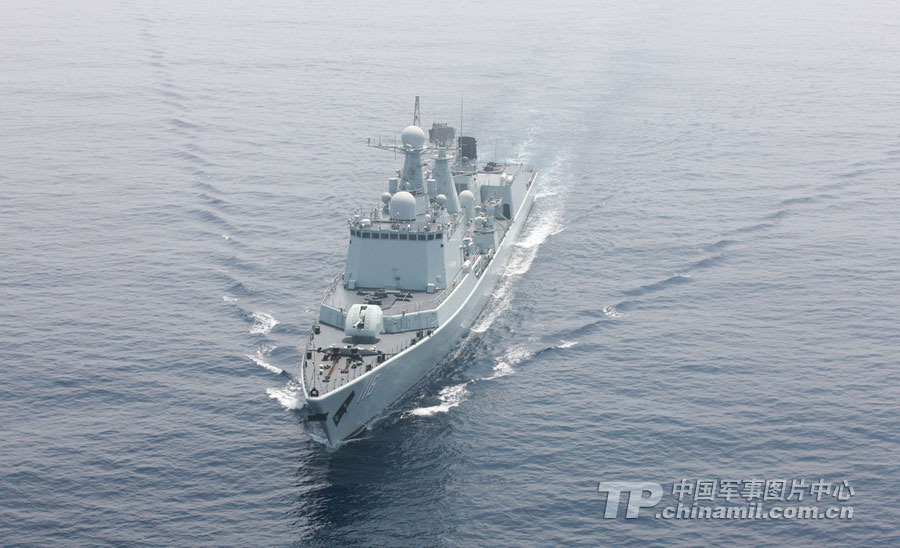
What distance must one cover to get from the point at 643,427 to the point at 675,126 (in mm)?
54317

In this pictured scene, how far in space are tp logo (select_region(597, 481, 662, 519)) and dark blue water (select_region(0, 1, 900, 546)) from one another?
54 cm

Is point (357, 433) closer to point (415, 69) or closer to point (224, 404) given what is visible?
point (224, 404)

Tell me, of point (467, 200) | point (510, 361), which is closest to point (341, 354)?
point (510, 361)

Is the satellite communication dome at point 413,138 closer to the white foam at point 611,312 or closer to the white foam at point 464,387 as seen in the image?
the white foam at point 464,387

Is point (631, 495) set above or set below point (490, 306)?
below

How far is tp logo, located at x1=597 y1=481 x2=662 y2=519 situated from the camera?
3876cm

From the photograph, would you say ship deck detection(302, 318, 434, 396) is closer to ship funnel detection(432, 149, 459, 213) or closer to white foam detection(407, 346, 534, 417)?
white foam detection(407, 346, 534, 417)

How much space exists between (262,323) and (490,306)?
15.3m

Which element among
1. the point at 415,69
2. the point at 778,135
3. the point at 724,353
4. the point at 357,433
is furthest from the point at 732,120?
the point at 357,433

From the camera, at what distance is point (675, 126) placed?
92250 mm

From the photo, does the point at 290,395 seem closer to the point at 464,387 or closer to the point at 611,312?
the point at 464,387

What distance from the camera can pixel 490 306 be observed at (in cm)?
6088

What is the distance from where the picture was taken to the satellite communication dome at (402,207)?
56.1 m

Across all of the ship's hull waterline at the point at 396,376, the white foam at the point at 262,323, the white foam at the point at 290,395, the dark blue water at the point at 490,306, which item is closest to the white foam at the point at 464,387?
the dark blue water at the point at 490,306
